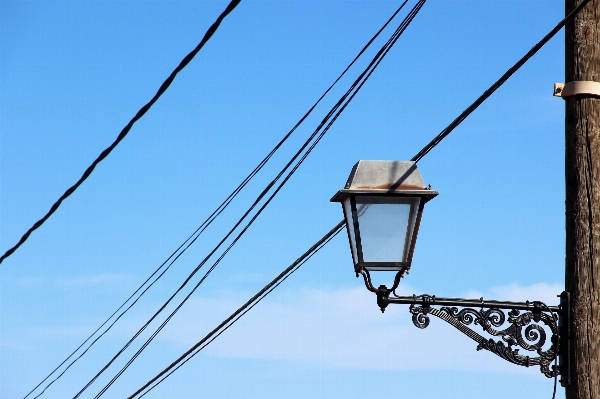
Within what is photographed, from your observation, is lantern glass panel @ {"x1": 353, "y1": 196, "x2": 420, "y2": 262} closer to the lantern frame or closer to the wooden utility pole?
the lantern frame

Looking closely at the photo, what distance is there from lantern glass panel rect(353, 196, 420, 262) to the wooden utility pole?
99 centimetres

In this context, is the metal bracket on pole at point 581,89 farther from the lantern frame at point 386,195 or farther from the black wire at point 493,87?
the lantern frame at point 386,195

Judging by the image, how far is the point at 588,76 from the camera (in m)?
5.27

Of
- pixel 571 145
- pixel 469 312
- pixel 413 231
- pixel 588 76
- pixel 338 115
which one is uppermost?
pixel 338 115

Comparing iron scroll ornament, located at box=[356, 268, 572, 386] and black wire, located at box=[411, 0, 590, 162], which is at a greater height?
black wire, located at box=[411, 0, 590, 162]

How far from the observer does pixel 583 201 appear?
16.9 feet

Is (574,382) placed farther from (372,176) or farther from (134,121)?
(134,121)

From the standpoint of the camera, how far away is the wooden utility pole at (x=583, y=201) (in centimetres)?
498

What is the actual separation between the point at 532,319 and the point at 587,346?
0.33 m

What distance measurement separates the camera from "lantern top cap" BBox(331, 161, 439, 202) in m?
4.81

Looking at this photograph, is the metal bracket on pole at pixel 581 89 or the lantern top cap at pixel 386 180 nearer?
the lantern top cap at pixel 386 180

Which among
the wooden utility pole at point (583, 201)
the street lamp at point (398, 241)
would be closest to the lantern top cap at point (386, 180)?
the street lamp at point (398, 241)

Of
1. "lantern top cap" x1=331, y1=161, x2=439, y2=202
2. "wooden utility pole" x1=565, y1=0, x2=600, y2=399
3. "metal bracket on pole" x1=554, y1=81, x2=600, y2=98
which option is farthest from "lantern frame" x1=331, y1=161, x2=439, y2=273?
"metal bracket on pole" x1=554, y1=81, x2=600, y2=98

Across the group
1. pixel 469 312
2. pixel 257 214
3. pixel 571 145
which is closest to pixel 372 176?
pixel 469 312
